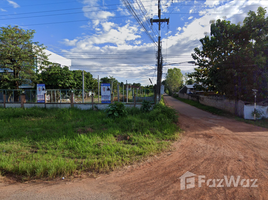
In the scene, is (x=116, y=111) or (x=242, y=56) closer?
(x=116, y=111)

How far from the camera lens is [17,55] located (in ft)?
48.2

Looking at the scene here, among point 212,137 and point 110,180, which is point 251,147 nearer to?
point 212,137

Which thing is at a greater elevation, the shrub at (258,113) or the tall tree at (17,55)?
the tall tree at (17,55)

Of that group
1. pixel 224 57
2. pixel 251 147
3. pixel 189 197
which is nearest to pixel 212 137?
pixel 251 147

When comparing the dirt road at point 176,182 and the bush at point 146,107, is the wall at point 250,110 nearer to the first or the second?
the dirt road at point 176,182

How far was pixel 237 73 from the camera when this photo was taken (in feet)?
32.2

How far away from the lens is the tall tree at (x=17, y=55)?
14.3 meters

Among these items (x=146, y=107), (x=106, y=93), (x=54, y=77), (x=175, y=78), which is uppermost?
(x=175, y=78)

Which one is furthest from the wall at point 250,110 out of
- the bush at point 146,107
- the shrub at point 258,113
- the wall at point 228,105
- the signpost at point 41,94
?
the signpost at point 41,94

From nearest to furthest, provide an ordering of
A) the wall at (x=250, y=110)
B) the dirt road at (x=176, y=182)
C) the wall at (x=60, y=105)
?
the dirt road at (x=176, y=182)
the wall at (x=250, y=110)
the wall at (x=60, y=105)

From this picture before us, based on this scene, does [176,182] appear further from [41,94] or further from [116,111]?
[41,94]

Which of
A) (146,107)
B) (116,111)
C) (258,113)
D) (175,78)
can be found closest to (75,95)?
(116,111)

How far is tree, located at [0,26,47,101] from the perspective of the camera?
14.3 metres

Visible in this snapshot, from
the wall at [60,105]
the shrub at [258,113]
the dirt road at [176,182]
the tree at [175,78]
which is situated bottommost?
the dirt road at [176,182]
